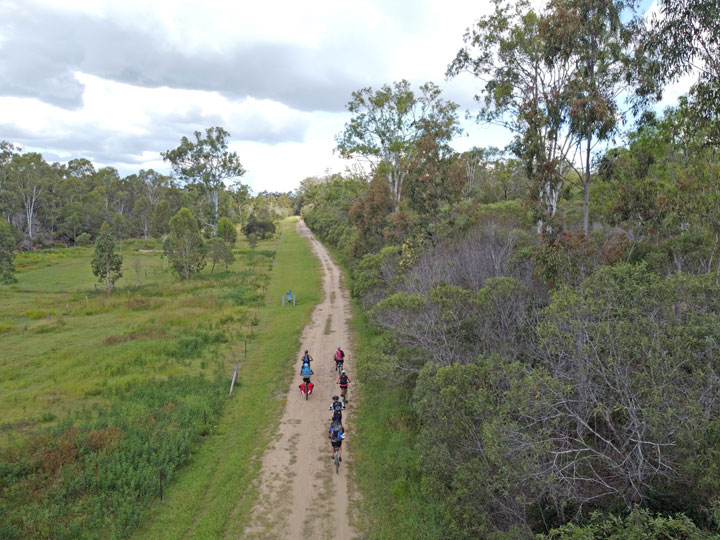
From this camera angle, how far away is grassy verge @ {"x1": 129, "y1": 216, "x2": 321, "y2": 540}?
9211 mm

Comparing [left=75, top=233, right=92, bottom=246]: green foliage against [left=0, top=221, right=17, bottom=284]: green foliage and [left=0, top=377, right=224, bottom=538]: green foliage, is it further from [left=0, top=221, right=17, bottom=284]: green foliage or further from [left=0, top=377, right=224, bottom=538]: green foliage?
[left=0, top=377, right=224, bottom=538]: green foliage

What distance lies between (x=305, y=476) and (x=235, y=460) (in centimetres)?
201

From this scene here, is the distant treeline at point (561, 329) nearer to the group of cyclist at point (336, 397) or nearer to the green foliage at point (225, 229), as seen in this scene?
the group of cyclist at point (336, 397)

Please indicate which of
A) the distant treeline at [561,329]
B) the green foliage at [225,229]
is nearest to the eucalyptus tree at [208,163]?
the green foliage at [225,229]

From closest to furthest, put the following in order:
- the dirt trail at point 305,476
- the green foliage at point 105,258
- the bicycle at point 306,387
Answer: the dirt trail at point 305,476
the bicycle at point 306,387
the green foliage at point 105,258

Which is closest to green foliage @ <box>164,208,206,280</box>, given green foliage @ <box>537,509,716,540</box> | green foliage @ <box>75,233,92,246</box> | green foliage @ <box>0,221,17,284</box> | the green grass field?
the green grass field

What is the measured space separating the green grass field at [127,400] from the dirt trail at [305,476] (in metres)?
0.60

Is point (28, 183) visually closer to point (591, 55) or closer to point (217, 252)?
point (217, 252)

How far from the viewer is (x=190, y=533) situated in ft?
29.3

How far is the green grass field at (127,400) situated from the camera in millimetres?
9766

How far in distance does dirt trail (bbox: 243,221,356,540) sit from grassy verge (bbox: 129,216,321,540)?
0.37 metres

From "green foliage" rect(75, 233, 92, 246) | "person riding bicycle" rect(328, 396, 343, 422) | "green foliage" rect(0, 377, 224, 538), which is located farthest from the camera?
"green foliage" rect(75, 233, 92, 246)

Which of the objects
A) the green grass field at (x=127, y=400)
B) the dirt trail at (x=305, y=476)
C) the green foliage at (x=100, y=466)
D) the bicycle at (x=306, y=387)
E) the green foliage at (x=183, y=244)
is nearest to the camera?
the dirt trail at (x=305, y=476)

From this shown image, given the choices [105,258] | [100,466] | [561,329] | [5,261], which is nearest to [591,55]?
[561,329]
